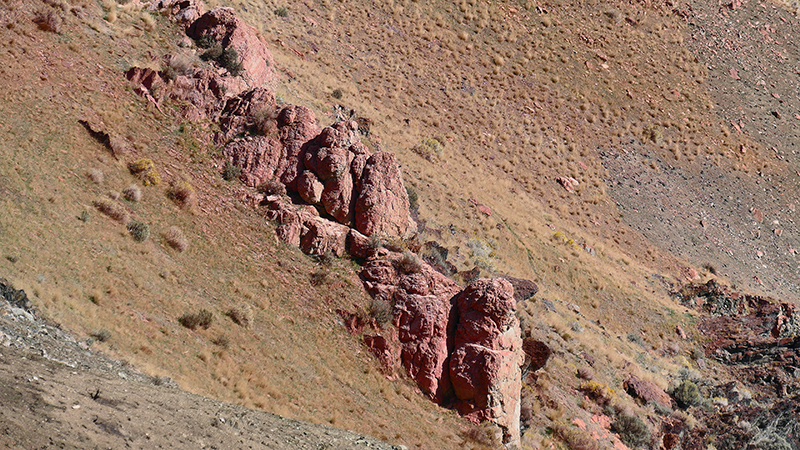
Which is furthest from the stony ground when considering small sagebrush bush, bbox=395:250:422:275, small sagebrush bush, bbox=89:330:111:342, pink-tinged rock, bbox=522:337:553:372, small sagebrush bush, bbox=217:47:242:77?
small sagebrush bush, bbox=217:47:242:77

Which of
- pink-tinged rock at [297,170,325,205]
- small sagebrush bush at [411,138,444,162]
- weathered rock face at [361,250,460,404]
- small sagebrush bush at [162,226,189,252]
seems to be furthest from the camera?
small sagebrush bush at [411,138,444,162]

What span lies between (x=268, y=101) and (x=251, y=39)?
14.9 feet

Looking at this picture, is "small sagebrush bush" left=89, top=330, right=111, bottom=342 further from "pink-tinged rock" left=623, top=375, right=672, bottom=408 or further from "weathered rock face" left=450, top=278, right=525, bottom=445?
"pink-tinged rock" left=623, top=375, right=672, bottom=408

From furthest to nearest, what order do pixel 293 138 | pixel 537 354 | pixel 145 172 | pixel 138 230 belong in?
pixel 537 354 → pixel 293 138 → pixel 145 172 → pixel 138 230

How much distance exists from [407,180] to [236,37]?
9590 millimetres

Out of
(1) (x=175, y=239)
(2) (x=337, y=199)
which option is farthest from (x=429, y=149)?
(1) (x=175, y=239)

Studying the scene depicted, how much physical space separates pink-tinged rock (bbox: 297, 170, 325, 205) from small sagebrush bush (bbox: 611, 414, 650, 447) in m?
13.1

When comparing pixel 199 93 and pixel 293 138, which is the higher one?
pixel 293 138

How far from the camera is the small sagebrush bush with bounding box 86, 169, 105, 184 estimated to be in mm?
17422

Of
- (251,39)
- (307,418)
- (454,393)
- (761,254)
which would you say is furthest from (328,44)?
(761,254)

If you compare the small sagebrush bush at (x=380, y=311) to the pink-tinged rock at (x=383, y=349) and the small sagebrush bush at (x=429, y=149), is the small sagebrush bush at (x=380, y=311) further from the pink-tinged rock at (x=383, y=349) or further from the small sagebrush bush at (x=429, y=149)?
the small sagebrush bush at (x=429, y=149)

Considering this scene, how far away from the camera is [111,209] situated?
16750 mm

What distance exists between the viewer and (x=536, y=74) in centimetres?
4659

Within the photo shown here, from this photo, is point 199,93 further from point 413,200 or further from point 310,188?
point 413,200
